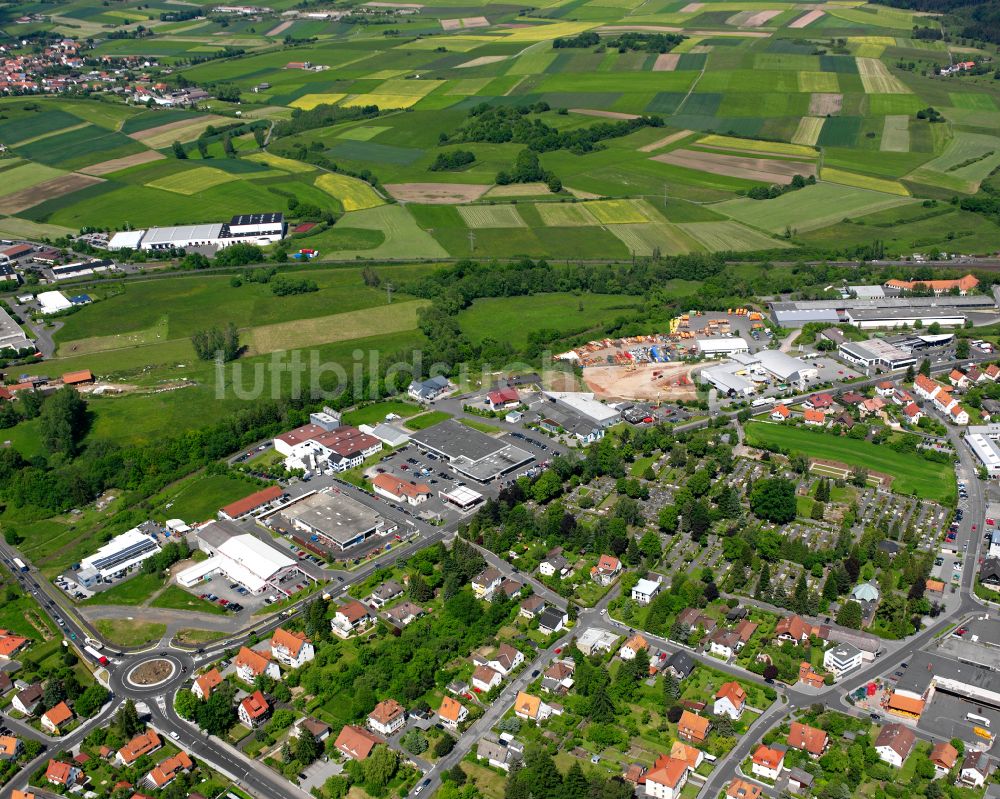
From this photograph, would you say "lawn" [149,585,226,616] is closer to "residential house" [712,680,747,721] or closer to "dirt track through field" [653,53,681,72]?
"residential house" [712,680,747,721]

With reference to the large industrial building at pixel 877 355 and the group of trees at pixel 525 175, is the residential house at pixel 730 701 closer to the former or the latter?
the large industrial building at pixel 877 355

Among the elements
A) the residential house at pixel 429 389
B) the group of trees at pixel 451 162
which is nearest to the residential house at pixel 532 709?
the residential house at pixel 429 389

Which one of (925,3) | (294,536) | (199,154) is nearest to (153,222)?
(199,154)

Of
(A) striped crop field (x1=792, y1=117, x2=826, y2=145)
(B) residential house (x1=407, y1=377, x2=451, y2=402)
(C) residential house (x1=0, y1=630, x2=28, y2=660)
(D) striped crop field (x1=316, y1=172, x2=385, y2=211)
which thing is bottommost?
(C) residential house (x1=0, y1=630, x2=28, y2=660)

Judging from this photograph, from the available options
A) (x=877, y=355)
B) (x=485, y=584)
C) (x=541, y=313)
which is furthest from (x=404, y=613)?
(x=877, y=355)

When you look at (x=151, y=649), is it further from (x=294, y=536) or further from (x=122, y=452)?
(x=122, y=452)

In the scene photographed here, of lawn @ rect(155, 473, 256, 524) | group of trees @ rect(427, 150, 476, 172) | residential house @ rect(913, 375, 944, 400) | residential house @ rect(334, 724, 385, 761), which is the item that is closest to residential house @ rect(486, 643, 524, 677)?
residential house @ rect(334, 724, 385, 761)

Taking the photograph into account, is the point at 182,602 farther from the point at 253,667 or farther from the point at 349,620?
the point at 349,620
